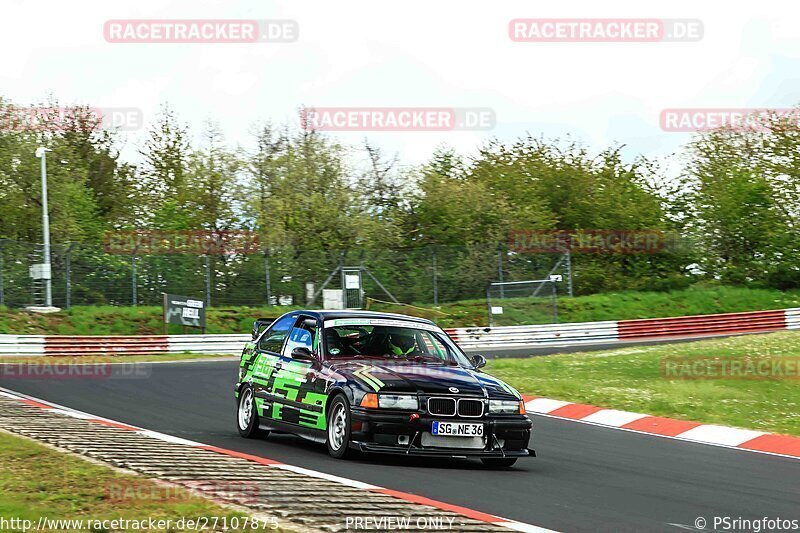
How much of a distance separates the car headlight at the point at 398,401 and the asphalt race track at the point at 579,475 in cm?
57

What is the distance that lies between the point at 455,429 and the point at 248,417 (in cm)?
332

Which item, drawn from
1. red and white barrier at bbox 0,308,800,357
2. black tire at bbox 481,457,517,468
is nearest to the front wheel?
black tire at bbox 481,457,517,468

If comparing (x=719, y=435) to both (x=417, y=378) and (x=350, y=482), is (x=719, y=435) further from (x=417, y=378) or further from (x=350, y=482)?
(x=350, y=482)

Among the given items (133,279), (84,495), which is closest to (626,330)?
(133,279)

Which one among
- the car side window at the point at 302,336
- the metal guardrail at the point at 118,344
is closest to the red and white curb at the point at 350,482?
the car side window at the point at 302,336

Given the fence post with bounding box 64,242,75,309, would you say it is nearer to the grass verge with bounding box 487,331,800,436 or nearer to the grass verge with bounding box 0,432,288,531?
the grass verge with bounding box 487,331,800,436

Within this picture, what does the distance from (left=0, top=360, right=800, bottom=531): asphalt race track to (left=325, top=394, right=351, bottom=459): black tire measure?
0.53 ft

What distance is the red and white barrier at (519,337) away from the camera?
3256cm

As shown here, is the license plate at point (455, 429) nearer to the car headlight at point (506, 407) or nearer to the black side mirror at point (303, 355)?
the car headlight at point (506, 407)

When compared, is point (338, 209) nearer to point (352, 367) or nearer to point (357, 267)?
point (357, 267)

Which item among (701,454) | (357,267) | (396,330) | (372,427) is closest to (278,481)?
(372,427)

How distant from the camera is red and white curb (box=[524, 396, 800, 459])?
44.2ft

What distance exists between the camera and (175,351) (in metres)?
34.6

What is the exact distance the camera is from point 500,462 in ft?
36.7
